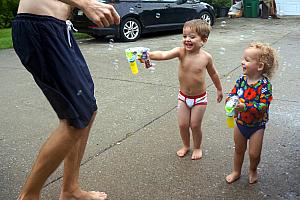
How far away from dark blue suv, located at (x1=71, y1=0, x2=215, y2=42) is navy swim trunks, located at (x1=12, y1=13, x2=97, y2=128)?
311 inches

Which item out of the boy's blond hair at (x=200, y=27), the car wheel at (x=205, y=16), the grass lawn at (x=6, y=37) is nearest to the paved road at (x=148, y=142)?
the boy's blond hair at (x=200, y=27)

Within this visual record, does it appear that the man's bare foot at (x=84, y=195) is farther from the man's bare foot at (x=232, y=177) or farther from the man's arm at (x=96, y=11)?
the man's arm at (x=96, y=11)

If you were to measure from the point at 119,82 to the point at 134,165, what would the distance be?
3.13 metres

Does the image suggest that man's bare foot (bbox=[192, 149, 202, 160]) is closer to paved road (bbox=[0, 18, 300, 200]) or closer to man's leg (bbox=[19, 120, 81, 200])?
paved road (bbox=[0, 18, 300, 200])

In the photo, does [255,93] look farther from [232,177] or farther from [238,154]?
[232,177]

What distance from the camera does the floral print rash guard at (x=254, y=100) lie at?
2752 mm

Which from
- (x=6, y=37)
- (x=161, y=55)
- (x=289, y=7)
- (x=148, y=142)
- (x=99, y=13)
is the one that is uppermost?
(x=99, y=13)

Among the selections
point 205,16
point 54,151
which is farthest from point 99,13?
point 205,16

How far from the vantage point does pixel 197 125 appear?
3377mm

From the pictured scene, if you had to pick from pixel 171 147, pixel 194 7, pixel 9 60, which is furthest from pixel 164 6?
pixel 171 147

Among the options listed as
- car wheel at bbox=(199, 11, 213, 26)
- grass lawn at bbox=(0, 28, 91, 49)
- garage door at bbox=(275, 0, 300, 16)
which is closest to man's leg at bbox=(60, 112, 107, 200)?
grass lawn at bbox=(0, 28, 91, 49)

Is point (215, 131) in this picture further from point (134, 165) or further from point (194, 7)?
point (194, 7)

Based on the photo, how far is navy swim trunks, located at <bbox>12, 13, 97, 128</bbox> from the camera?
2.23m

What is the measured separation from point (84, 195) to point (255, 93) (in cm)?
133
